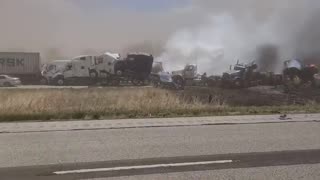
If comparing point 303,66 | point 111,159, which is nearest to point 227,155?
point 111,159

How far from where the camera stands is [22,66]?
1725 inches

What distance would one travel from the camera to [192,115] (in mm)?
12805

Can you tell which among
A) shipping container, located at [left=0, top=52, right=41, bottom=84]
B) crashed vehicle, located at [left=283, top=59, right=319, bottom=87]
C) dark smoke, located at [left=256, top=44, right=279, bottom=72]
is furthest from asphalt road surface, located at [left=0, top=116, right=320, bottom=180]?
shipping container, located at [left=0, top=52, right=41, bottom=84]

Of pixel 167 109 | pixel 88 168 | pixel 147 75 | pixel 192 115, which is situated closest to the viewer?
pixel 88 168

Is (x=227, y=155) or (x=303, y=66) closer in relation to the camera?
(x=227, y=155)

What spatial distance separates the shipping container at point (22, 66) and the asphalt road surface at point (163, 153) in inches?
1367

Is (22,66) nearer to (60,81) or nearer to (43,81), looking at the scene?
(43,81)

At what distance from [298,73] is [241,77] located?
11.9 feet

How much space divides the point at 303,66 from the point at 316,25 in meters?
5.65

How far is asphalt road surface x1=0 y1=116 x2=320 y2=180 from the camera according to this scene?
5859 millimetres

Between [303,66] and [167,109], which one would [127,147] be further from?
[303,66]

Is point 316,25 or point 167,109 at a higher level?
point 316,25

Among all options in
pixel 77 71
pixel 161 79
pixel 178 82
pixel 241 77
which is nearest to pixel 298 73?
pixel 241 77

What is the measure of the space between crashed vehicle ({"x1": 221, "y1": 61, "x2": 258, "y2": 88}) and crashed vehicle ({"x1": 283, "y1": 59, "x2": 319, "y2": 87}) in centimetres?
206
